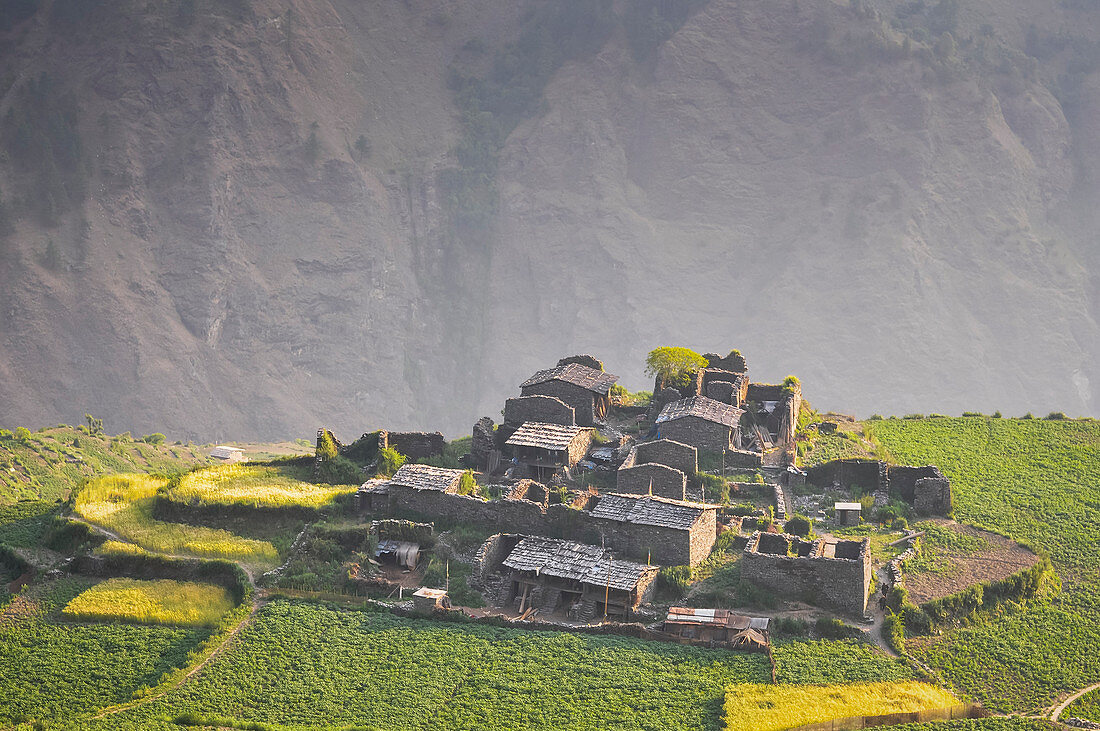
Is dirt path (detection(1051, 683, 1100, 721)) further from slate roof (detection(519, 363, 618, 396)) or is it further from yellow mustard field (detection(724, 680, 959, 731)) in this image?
slate roof (detection(519, 363, 618, 396))

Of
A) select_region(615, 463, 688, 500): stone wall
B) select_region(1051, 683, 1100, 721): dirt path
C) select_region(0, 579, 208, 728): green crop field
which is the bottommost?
select_region(0, 579, 208, 728): green crop field

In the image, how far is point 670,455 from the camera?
57.6 meters

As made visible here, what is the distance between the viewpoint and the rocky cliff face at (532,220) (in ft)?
511

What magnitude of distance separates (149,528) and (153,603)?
521 centimetres

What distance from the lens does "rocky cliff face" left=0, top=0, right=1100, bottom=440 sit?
6127 inches

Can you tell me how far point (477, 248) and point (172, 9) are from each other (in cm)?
4735

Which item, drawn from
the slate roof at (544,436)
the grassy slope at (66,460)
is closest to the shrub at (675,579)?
the slate roof at (544,436)

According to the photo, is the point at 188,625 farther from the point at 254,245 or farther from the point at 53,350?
the point at 254,245

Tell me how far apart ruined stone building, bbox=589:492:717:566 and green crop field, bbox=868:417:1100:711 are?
27.4 feet

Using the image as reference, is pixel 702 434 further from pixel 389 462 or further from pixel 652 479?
pixel 389 462

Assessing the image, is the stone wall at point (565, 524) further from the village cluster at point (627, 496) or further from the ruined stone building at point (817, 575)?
the ruined stone building at point (817, 575)

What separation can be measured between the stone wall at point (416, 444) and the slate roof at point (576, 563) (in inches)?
475

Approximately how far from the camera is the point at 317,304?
165750 millimetres

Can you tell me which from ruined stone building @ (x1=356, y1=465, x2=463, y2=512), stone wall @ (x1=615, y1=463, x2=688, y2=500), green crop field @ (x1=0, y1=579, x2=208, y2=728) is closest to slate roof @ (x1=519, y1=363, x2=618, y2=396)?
stone wall @ (x1=615, y1=463, x2=688, y2=500)
